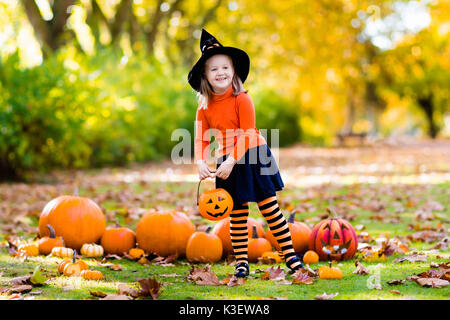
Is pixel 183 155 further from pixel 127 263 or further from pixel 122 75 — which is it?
pixel 127 263

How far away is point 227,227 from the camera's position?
4.74m

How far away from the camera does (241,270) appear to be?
3.93 metres

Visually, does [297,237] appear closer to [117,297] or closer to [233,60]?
[233,60]

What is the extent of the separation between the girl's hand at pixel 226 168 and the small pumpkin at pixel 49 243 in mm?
1722

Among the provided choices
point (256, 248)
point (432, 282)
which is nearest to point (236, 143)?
point (256, 248)

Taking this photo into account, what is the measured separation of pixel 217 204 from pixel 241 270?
517 mm

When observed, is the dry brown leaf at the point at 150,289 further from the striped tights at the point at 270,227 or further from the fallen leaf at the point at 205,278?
the striped tights at the point at 270,227

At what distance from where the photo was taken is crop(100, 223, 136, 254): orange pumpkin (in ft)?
15.7

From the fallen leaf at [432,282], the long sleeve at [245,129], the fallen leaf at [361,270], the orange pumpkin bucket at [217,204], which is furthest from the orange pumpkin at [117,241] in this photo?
the fallen leaf at [432,282]

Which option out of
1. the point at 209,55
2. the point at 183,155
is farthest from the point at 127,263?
the point at 183,155

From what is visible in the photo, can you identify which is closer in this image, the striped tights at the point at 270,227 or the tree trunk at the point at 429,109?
the striped tights at the point at 270,227

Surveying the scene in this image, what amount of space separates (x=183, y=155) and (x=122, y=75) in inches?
199

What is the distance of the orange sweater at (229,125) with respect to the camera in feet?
12.9

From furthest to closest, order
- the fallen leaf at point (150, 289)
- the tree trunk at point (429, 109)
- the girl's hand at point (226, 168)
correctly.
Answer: the tree trunk at point (429, 109)
the girl's hand at point (226, 168)
the fallen leaf at point (150, 289)
